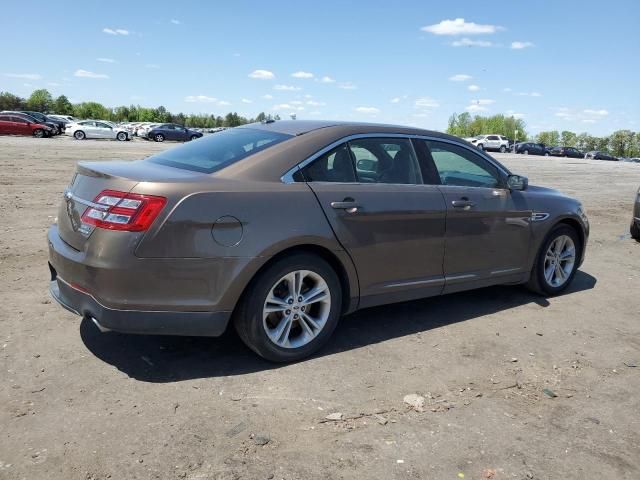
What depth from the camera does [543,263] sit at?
560 cm

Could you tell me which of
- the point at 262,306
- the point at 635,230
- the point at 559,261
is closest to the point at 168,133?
the point at 635,230

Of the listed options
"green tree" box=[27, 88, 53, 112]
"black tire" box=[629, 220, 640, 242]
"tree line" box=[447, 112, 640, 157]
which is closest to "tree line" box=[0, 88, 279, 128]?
"green tree" box=[27, 88, 53, 112]

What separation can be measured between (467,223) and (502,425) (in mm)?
1936

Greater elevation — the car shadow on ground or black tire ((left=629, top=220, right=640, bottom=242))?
black tire ((left=629, top=220, right=640, bottom=242))

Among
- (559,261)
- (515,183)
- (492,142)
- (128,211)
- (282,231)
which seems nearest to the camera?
(128,211)

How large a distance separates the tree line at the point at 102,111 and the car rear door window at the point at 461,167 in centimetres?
10626

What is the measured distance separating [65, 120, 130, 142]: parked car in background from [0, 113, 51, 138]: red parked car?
177 cm

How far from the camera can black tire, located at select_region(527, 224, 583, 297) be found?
5570 mm

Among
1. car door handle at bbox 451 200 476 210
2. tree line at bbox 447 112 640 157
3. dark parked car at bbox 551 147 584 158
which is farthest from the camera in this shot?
tree line at bbox 447 112 640 157

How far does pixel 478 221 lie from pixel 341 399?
7.14 feet

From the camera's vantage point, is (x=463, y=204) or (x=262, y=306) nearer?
(x=262, y=306)

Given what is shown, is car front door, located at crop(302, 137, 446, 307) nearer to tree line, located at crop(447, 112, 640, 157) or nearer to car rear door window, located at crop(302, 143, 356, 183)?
car rear door window, located at crop(302, 143, 356, 183)

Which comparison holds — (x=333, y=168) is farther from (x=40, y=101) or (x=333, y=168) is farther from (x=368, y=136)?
(x=40, y=101)

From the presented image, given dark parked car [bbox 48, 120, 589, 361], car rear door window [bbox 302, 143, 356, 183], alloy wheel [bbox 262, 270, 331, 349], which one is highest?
car rear door window [bbox 302, 143, 356, 183]
